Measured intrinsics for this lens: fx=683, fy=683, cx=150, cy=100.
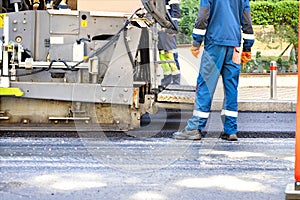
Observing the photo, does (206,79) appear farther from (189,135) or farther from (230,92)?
(189,135)

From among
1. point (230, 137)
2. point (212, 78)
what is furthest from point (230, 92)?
point (230, 137)

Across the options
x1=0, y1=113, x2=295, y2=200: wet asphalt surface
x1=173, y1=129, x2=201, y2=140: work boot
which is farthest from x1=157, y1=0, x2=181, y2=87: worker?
x1=173, y1=129, x2=201, y2=140: work boot

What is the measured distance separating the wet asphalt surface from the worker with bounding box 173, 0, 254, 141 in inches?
9.1

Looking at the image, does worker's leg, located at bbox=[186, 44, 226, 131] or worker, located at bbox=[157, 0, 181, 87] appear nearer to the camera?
worker's leg, located at bbox=[186, 44, 226, 131]

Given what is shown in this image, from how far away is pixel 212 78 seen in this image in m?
7.08

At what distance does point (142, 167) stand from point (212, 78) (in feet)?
6.11

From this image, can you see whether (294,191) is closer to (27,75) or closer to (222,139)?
(222,139)

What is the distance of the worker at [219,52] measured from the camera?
22.9 ft

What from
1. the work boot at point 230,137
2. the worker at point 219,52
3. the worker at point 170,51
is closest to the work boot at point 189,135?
the worker at point 219,52

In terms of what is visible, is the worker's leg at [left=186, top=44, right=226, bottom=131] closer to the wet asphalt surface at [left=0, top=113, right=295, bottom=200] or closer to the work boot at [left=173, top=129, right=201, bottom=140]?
the work boot at [left=173, top=129, right=201, bottom=140]

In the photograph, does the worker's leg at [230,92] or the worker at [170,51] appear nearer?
the worker's leg at [230,92]

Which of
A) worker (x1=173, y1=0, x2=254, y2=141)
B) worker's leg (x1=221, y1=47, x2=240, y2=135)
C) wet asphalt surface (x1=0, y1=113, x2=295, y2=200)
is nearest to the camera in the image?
wet asphalt surface (x1=0, y1=113, x2=295, y2=200)

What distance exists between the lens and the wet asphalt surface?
471 cm

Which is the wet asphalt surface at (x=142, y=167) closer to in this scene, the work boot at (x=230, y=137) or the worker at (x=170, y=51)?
the work boot at (x=230, y=137)
